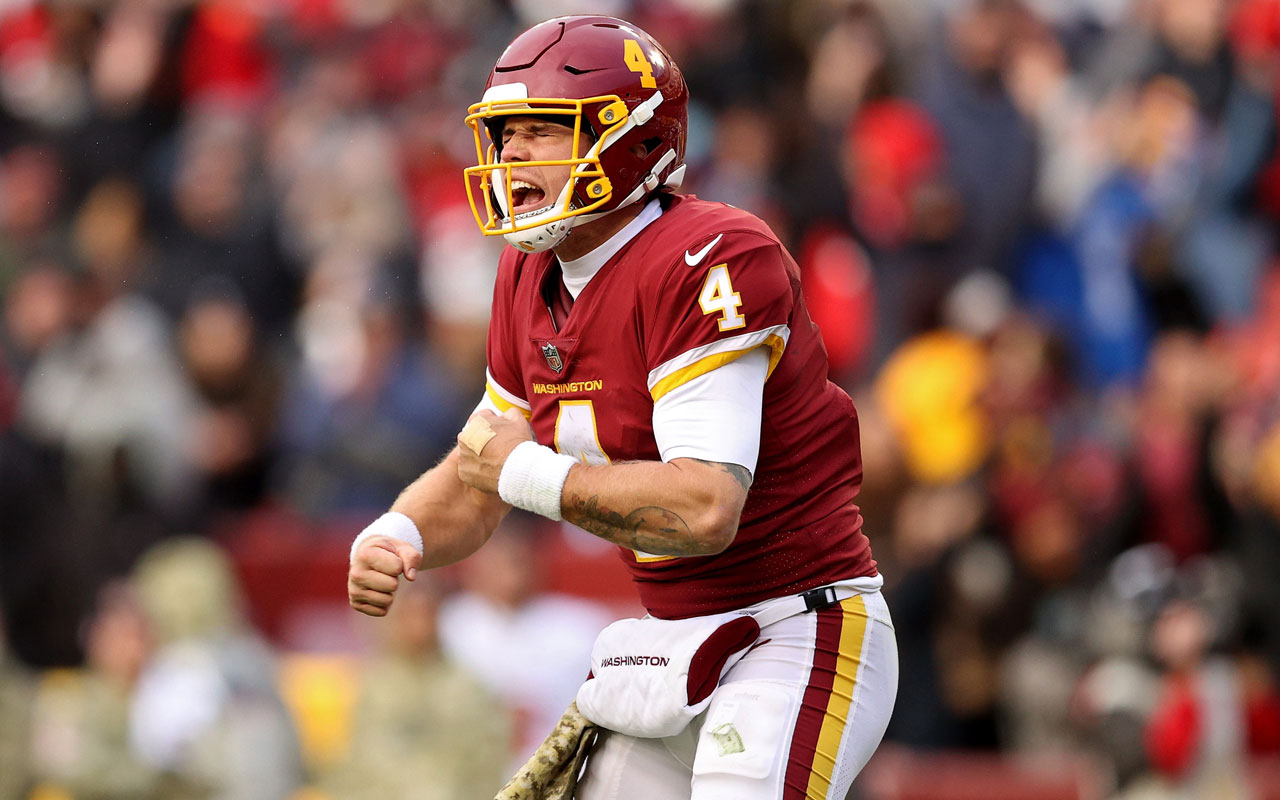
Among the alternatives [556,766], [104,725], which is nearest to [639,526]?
[556,766]

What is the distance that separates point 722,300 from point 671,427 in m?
0.30

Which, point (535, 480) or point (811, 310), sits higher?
point (535, 480)

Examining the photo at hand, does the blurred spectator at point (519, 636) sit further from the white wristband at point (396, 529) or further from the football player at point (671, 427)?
the football player at point (671, 427)

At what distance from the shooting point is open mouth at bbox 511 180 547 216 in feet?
13.8

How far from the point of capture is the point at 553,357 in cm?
429

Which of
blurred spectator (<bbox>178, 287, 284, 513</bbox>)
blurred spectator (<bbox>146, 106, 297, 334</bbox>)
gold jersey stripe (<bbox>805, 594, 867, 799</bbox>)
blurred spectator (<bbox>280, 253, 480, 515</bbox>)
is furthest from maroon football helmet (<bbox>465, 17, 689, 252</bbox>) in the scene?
blurred spectator (<bbox>146, 106, 297, 334</bbox>)

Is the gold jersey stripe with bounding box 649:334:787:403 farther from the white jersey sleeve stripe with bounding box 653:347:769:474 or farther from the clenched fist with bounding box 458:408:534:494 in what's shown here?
the clenched fist with bounding box 458:408:534:494

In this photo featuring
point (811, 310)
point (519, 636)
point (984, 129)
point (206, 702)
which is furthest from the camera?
point (984, 129)

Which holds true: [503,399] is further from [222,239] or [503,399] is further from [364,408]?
[222,239]

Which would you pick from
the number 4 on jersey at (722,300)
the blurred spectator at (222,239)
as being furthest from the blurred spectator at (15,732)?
the number 4 on jersey at (722,300)

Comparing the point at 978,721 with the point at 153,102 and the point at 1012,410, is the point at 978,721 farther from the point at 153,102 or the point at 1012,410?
the point at 153,102

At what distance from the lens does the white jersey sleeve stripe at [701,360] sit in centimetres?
399

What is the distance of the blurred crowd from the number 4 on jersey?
457 centimetres

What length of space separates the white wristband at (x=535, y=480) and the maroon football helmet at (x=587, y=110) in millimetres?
510
